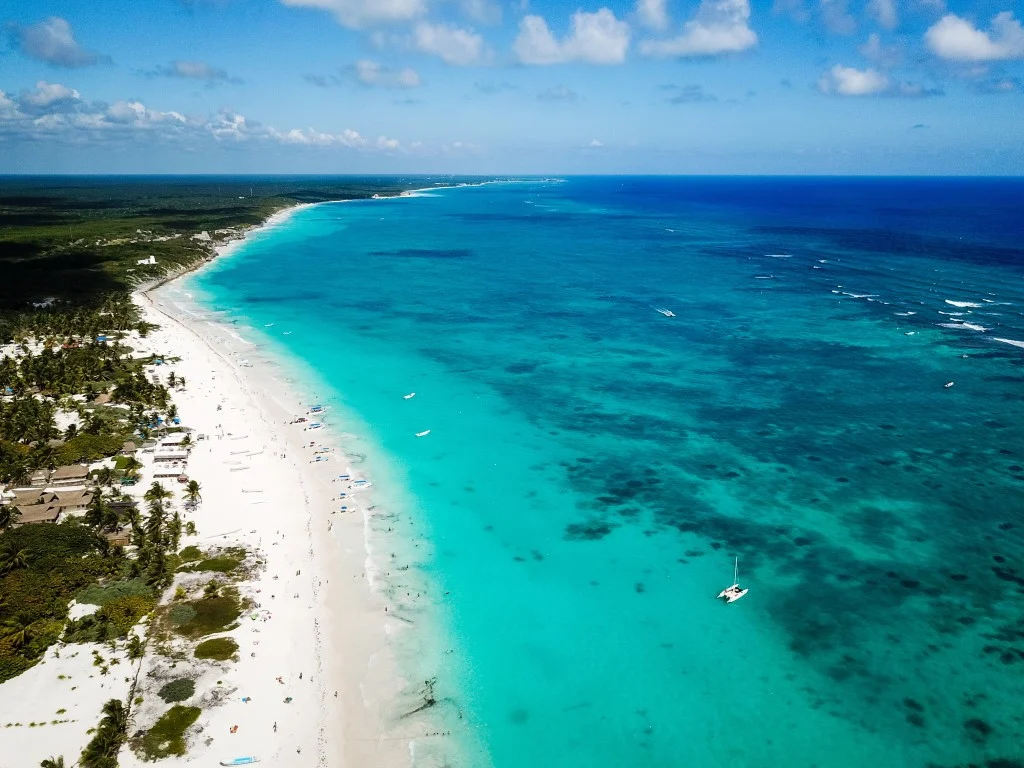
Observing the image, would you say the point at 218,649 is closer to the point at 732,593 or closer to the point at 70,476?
the point at 70,476

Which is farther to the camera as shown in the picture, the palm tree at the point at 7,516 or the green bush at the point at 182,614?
the palm tree at the point at 7,516

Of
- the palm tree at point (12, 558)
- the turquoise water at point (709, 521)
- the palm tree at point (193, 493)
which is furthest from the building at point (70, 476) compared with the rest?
the turquoise water at point (709, 521)

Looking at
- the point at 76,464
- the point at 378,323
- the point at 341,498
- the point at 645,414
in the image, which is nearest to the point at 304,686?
the point at 341,498

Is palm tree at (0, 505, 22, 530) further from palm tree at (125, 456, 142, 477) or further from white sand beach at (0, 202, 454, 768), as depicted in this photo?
palm tree at (125, 456, 142, 477)

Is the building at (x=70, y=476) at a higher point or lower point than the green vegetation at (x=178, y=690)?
higher

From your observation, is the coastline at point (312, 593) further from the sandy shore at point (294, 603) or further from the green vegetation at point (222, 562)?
the green vegetation at point (222, 562)

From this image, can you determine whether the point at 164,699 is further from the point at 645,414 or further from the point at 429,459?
the point at 645,414
